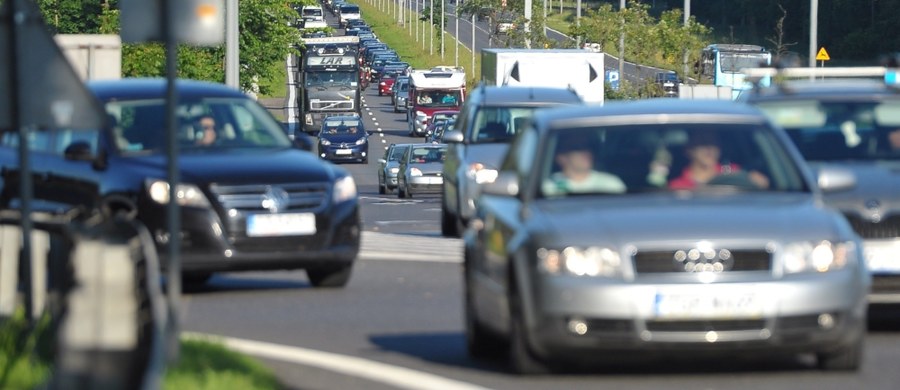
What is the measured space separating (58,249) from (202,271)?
16.8 ft

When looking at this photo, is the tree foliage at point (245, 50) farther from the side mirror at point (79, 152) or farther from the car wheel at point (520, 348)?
the car wheel at point (520, 348)

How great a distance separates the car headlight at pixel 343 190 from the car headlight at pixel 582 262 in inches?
236

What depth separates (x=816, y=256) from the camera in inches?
380

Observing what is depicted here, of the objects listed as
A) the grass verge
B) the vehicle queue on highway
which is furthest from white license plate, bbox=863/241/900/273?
the grass verge

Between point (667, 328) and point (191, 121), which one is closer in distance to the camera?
point (667, 328)

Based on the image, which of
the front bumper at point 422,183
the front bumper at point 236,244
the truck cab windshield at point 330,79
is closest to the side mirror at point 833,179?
the front bumper at point 236,244

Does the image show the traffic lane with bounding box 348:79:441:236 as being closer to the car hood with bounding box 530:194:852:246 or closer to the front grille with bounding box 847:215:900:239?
the front grille with bounding box 847:215:900:239

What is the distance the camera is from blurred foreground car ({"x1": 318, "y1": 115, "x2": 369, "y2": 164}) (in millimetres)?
74375

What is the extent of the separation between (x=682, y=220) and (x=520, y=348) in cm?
99

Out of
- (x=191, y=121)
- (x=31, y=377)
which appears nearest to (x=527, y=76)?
(x=191, y=121)

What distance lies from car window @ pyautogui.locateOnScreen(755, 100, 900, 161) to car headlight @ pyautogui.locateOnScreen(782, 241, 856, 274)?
3.68 metres

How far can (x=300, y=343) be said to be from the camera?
11961mm

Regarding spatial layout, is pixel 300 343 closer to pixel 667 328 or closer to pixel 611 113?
pixel 611 113

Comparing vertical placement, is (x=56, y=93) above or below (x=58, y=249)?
above
